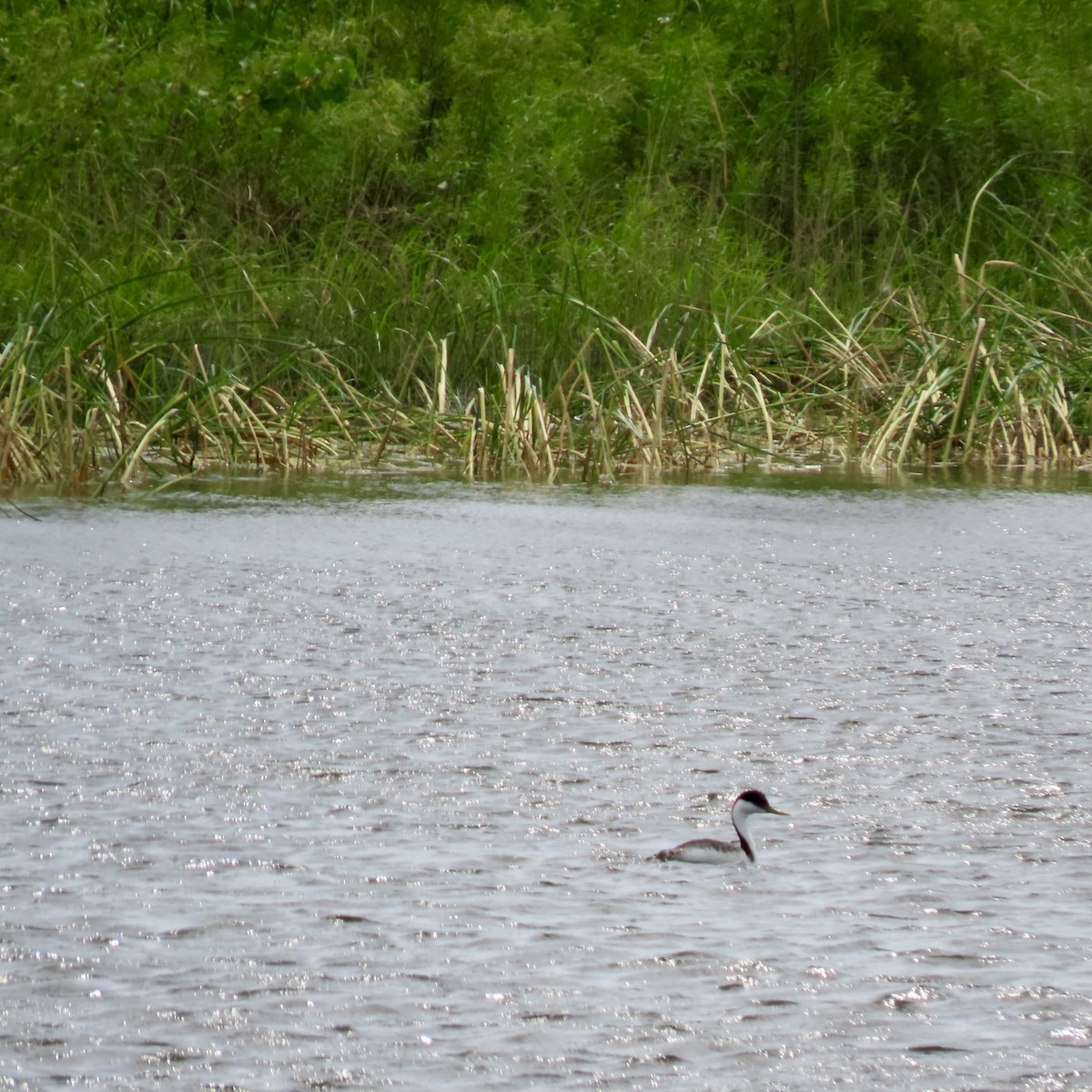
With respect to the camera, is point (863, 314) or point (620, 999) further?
point (863, 314)

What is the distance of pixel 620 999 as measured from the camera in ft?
7.87

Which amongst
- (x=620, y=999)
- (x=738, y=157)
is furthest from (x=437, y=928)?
(x=738, y=157)

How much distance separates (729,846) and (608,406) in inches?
245

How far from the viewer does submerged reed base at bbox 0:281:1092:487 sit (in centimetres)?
825

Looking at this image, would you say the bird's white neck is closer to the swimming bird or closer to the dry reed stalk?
the swimming bird

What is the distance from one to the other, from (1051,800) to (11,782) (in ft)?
5.16

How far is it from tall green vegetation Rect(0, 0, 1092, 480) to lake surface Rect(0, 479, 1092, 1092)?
2.79m

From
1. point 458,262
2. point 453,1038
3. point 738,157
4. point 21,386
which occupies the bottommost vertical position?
point 453,1038

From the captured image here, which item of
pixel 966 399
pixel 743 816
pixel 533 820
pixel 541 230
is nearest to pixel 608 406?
pixel 966 399

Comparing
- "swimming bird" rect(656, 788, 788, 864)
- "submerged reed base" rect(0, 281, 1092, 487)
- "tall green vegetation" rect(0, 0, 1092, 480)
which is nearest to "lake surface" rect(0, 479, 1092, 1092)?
"swimming bird" rect(656, 788, 788, 864)

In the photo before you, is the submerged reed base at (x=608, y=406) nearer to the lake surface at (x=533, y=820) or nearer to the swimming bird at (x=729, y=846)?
the lake surface at (x=533, y=820)

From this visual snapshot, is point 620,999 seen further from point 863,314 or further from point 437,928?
point 863,314

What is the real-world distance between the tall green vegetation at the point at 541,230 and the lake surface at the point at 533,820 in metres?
2.79

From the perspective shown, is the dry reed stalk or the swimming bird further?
the dry reed stalk
